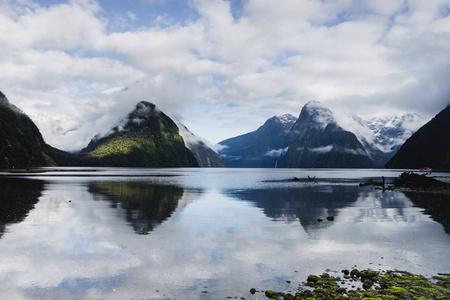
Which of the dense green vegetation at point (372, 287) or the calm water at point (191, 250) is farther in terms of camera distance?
the calm water at point (191, 250)

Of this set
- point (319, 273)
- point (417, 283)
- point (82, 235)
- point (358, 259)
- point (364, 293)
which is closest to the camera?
point (364, 293)

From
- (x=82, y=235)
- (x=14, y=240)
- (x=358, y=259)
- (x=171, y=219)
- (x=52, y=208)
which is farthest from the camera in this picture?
(x=52, y=208)

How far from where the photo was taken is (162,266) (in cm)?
1800

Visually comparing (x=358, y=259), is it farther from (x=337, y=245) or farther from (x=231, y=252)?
(x=231, y=252)

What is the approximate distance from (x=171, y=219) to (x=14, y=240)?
14.0m

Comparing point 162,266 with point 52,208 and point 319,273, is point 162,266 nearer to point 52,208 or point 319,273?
point 319,273

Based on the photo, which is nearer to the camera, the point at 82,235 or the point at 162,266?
the point at 162,266

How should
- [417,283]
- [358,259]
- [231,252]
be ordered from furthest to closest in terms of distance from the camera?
[231,252], [358,259], [417,283]

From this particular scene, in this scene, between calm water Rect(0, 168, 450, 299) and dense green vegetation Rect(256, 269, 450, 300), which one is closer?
dense green vegetation Rect(256, 269, 450, 300)

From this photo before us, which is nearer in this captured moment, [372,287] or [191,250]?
[372,287]

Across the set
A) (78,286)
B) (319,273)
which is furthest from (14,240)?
(319,273)

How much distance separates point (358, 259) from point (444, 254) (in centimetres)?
598

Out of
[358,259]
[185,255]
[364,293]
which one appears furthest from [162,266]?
[358,259]

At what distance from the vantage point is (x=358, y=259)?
19.9m
